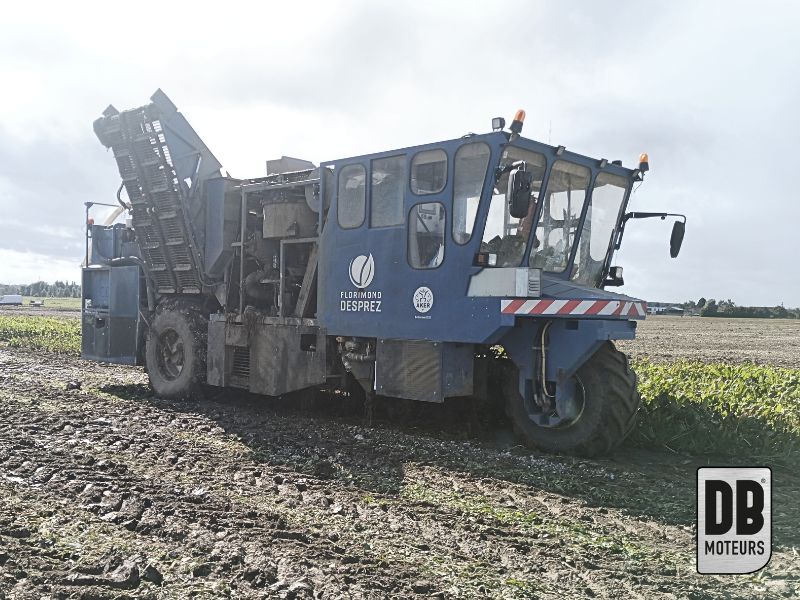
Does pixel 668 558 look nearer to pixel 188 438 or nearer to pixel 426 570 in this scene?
pixel 426 570

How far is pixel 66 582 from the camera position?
3408 mm

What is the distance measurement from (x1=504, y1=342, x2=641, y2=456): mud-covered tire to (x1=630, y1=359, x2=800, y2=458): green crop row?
2.01 feet

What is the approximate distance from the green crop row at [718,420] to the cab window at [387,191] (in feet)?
10.7

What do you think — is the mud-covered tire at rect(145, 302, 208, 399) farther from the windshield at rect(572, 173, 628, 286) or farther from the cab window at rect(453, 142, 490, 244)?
the windshield at rect(572, 173, 628, 286)

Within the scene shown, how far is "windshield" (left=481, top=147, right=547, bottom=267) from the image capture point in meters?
6.70

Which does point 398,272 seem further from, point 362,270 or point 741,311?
point 741,311

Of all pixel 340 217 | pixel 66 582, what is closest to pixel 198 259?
pixel 340 217

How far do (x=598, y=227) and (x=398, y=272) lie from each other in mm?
2269

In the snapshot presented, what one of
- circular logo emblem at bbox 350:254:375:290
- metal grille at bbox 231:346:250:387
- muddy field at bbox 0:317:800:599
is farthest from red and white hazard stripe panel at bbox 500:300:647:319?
metal grille at bbox 231:346:250:387

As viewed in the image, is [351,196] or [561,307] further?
[351,196]

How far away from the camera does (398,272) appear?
7.32 m

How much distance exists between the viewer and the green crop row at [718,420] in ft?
22.3

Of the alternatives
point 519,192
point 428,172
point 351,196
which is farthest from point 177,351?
point 519,192

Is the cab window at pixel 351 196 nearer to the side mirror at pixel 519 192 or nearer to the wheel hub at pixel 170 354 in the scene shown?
the side mirror at pixel 519 192
